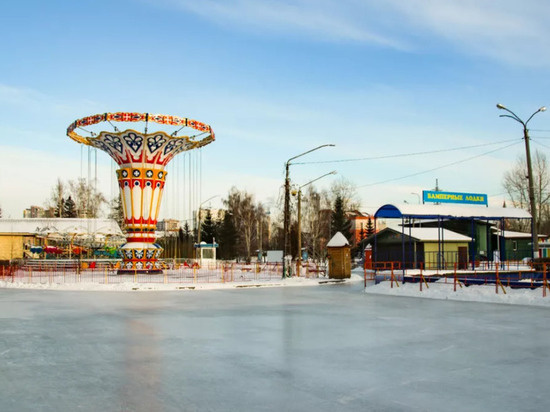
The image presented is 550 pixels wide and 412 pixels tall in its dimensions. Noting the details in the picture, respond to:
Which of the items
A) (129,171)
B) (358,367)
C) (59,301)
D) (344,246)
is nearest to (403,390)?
(358,367)

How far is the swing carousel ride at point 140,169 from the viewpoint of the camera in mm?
41688

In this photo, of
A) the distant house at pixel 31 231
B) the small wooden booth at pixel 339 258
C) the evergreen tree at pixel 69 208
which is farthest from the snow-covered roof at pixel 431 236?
the evergreen tree at pixel 69 208

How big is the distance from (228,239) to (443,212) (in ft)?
225

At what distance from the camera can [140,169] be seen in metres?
42.1

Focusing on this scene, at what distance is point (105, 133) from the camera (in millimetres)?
41281

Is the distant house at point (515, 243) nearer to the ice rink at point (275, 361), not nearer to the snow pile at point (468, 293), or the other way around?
the snow pile at point (468, 293)

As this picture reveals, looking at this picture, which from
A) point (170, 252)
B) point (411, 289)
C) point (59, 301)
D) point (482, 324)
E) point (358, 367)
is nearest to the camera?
point (358, 367)

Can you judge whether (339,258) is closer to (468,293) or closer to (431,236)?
(431,236)

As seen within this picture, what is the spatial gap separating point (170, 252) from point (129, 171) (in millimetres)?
70825

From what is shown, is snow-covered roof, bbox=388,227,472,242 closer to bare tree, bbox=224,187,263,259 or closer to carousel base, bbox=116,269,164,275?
carousel base, bbox=116,269,164,275

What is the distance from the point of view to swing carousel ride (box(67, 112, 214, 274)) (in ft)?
137

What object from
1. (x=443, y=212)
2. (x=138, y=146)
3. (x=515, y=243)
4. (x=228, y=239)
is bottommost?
(x=515, y=243)

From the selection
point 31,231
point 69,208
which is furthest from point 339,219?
point 69,208

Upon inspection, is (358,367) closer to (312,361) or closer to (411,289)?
(312,361)
